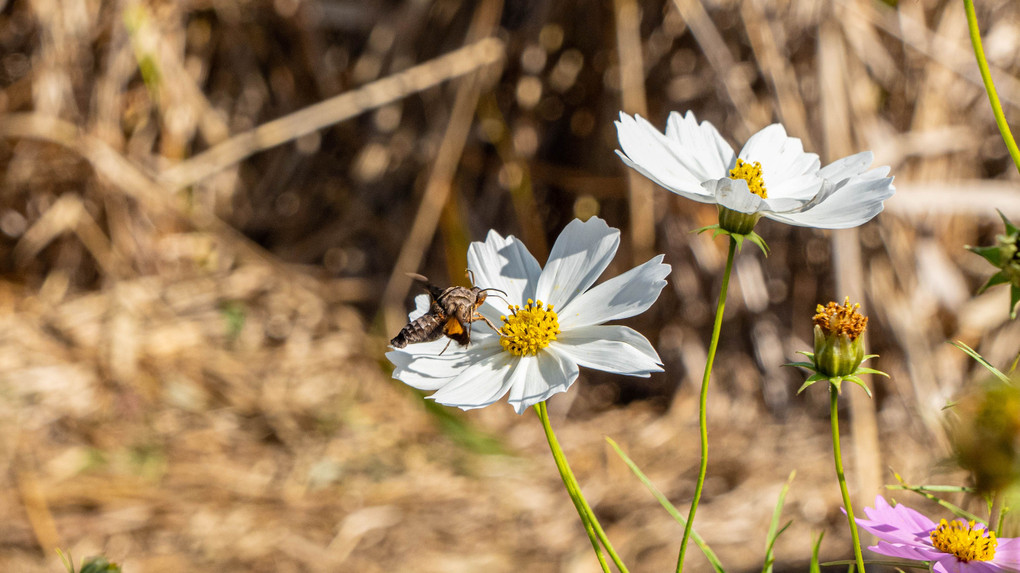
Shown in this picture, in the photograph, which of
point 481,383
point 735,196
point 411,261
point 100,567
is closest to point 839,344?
point 735,196

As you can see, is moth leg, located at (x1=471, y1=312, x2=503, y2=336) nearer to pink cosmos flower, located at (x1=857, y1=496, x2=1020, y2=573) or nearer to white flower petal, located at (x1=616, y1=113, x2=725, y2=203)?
white flower petal, located at (x1=616, y1=113, x2=725, y2=203)

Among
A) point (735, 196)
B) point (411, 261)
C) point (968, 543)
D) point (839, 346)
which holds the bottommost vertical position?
point (968, 543)

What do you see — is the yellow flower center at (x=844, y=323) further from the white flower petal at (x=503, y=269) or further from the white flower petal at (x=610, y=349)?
the white flower petal at (x=503, y=269)

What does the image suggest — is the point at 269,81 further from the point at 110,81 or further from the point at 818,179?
the point at 818,179

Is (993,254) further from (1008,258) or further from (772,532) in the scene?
(772,532)

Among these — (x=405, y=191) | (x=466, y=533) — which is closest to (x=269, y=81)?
(x=405, y=191)

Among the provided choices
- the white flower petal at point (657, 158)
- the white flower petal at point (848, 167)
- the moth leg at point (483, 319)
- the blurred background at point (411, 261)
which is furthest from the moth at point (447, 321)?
the blurred background at point (411, 261)
